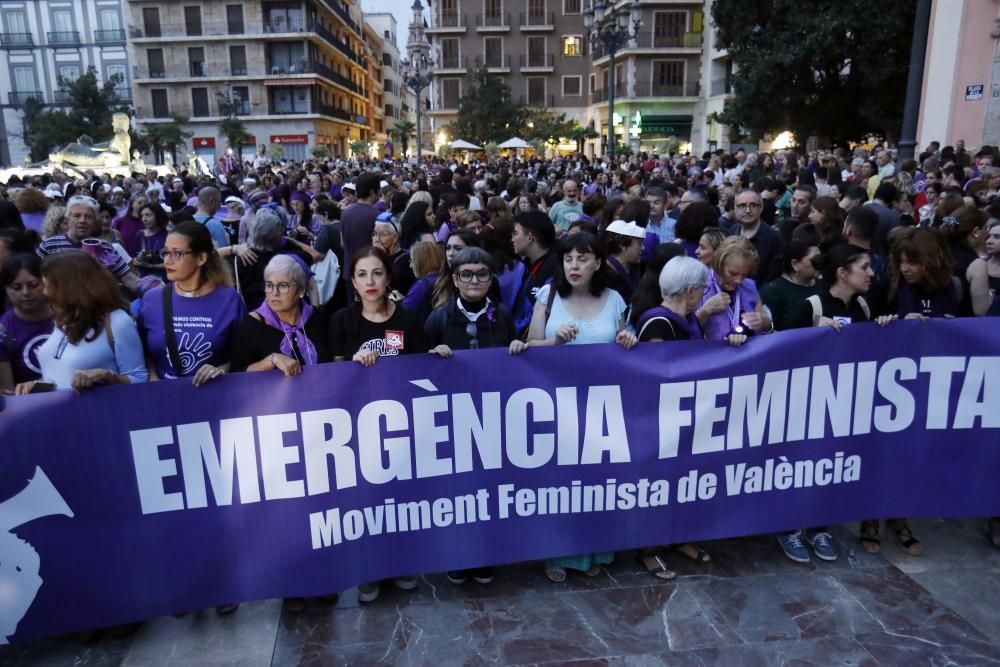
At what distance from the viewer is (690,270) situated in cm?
362

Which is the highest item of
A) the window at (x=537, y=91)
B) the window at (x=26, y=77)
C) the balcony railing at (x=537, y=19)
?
the balcony railing at (x=537, y=19)

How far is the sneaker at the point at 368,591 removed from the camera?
3568 millimetres

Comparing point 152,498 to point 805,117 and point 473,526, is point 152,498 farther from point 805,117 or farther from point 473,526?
point 805,117

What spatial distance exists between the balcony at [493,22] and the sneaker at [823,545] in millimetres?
54409

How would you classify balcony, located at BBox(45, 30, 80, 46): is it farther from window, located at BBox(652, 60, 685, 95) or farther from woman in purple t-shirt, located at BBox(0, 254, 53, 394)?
woman in purple t-shirt, located at BBox(0, 254, 53, 394)

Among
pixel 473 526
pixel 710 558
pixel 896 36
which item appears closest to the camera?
pixel 473 526

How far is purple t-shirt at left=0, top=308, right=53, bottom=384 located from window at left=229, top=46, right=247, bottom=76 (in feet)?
172

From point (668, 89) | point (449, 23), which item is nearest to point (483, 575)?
point (668, 89)

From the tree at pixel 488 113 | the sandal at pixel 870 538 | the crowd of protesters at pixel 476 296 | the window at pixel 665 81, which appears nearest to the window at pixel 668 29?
the window at pixel 665 81

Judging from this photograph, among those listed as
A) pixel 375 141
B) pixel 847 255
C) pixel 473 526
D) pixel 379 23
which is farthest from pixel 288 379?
pixel 379 23

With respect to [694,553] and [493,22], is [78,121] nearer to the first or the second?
[493,22]

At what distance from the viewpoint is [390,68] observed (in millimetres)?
91312

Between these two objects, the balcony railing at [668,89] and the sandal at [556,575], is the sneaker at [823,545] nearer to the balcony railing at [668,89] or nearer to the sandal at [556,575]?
the sandal at [556,575]

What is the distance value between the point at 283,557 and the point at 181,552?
44cm
